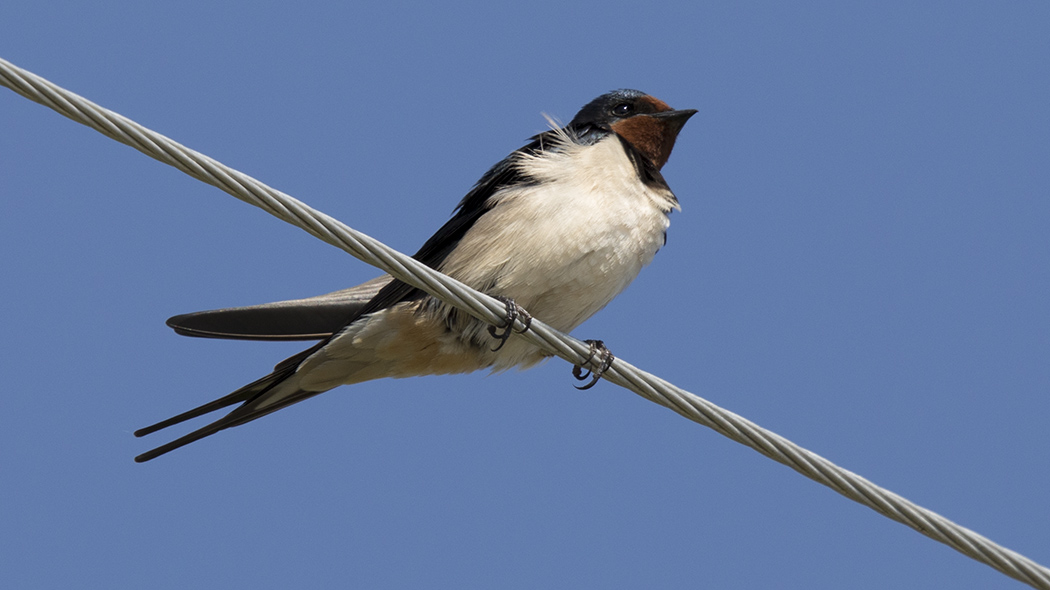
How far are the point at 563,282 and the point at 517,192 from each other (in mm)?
501

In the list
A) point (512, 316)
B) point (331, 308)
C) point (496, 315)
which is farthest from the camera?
point (331, 308)

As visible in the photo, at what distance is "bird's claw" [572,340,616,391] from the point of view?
405 cm

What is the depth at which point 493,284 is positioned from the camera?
14.8ft

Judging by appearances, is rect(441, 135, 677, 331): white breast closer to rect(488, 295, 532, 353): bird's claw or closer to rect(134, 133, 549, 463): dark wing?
rect(134, 133, 549, 463): dark wing

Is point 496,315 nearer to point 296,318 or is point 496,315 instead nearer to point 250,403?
point 296,318

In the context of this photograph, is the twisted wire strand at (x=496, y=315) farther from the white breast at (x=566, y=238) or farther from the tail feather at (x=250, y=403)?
the tail feather at (x=250, y=403)

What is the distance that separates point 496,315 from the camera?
12.5 ft

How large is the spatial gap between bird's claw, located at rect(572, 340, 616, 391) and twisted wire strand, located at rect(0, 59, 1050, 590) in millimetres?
72

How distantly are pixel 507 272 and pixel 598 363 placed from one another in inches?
24.0

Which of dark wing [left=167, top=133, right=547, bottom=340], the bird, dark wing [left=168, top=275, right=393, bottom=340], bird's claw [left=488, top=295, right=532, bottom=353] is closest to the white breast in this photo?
the bird

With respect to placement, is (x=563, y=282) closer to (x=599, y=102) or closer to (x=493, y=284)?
(x=493, y=284)

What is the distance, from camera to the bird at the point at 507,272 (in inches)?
177

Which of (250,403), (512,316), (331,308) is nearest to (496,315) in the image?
(512,316)

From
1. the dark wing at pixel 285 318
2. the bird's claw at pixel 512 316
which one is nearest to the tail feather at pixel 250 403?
the dark wing at pixel 285 318
